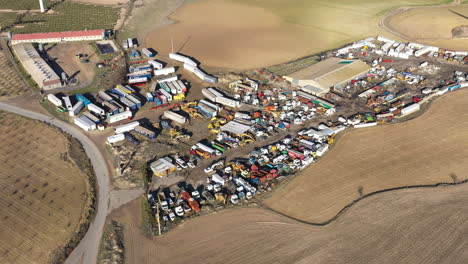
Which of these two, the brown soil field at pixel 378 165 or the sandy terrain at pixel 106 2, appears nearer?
the brown soil field at pixel 378 165

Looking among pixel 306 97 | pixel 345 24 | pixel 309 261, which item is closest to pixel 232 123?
pixel 306 97

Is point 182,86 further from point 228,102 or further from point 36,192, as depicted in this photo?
point 36,192

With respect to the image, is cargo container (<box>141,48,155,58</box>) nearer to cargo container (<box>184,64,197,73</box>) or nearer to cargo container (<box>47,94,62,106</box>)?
cargo container (<box>184,64,197,73</box>)

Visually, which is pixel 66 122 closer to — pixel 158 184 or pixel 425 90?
pixel 158 184

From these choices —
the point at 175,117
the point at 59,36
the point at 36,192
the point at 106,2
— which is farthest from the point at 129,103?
the point at 106,2

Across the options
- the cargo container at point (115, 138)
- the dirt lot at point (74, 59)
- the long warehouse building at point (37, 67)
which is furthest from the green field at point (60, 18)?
the cargo container at point (115, 138)

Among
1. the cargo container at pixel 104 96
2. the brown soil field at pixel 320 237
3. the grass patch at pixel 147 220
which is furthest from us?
the cargo container at pixel 104 96

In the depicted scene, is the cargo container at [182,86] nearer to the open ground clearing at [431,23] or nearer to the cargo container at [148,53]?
the cargo container at [148,53]
